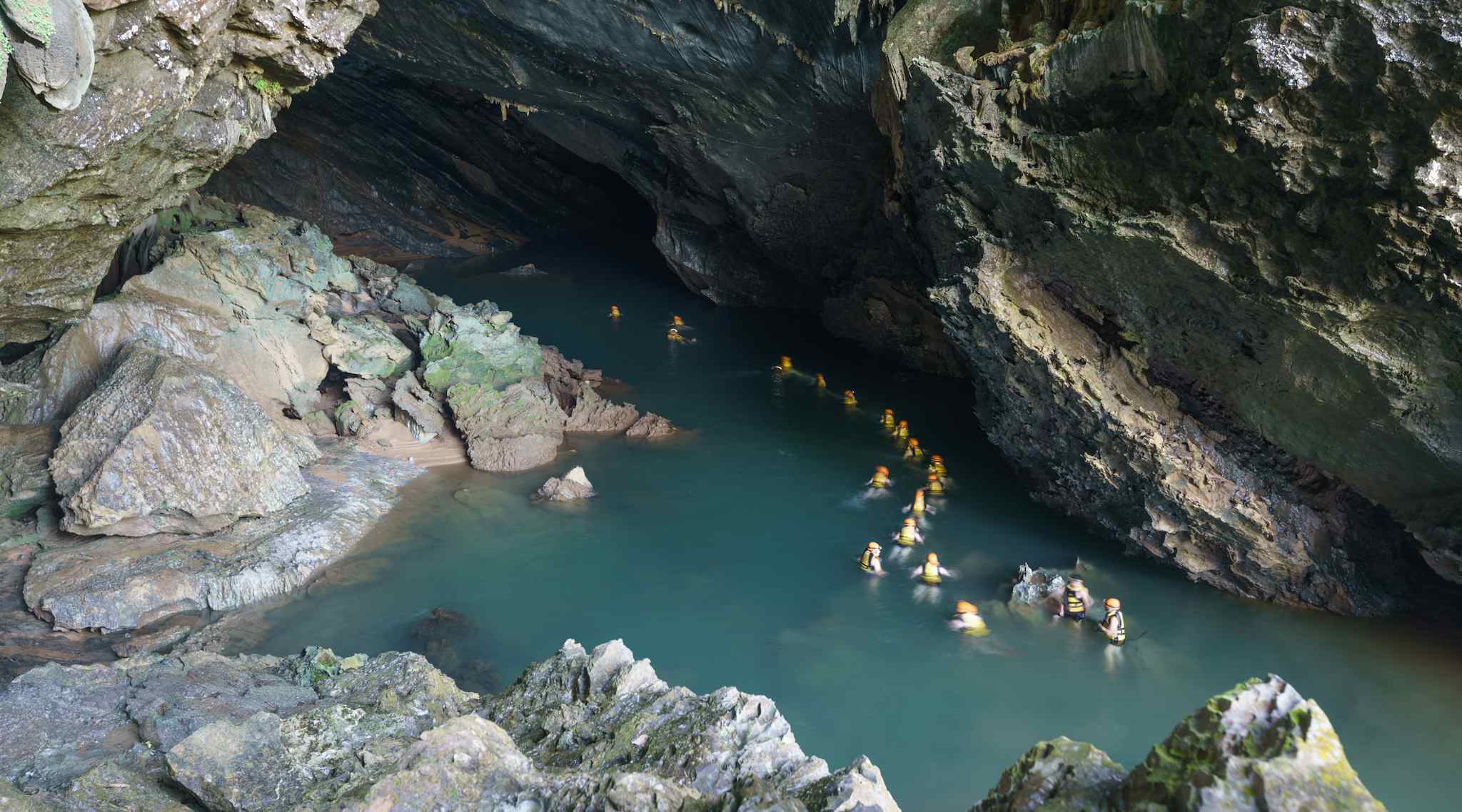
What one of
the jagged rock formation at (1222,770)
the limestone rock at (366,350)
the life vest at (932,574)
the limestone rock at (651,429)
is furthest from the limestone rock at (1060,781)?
the limestone rock at (366,350)

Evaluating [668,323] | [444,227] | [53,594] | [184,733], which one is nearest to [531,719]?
[184,733]

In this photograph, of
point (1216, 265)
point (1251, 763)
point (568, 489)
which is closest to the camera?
point (1251, 763)

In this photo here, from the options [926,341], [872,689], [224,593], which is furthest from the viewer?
[926,341]

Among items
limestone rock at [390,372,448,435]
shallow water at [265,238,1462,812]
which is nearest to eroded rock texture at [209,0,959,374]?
shallow water at [265,238,1462,812]

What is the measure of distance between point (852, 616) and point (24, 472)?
7281 mm

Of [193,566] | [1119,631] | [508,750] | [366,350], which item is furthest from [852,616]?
[366,350]

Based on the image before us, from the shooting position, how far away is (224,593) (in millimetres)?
7828

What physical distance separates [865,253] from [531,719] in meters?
10.7

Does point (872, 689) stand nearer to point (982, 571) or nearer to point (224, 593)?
point (982, 571)

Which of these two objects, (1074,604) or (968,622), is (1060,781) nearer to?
(968,622)

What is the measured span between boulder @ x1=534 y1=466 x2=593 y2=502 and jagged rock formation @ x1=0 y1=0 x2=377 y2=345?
448 centimetres

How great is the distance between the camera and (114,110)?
5121 millimetres

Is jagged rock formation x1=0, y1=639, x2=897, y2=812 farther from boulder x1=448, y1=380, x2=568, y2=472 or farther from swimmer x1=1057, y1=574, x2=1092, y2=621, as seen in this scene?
boulder x1=448, y1=380, x2=568, y2=472

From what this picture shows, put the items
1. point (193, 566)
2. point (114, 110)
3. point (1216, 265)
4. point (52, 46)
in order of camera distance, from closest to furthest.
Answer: point (52, 46) < point (114, 110) < point (1216, 265) < point (193, 566)
